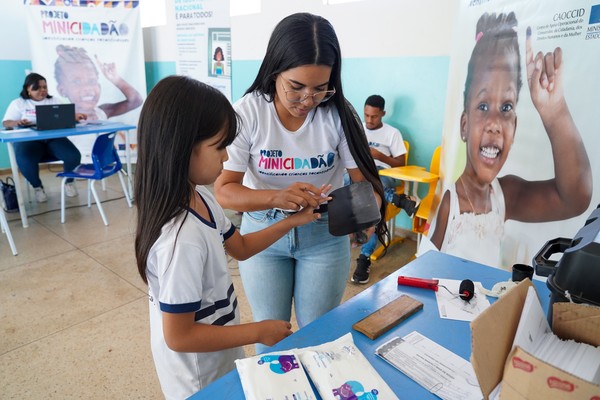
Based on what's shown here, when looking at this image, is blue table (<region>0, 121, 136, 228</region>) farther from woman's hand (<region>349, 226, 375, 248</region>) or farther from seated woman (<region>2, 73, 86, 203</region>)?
woman's hand (<region>349, 226, 375, 248</region>)

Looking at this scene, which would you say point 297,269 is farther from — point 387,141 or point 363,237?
point 387,141

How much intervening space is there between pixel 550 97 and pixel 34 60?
561 cm

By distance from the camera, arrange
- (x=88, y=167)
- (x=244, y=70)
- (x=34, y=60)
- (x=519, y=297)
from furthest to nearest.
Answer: (x=34, y=60), (x=244, y=70), (x=88, y=167), (x=519, y=297)

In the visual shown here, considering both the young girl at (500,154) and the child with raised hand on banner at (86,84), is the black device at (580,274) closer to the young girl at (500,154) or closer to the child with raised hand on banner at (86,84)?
the young girl at (500,154)

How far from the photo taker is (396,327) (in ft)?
3.08

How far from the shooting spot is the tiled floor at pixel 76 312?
5.91ft

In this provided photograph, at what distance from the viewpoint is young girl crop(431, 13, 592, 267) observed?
1.71 metres

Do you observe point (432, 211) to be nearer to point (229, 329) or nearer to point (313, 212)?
point (313, 212)

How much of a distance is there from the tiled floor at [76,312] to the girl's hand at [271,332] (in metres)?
1.11

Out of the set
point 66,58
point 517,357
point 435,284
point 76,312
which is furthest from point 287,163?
point 66,58

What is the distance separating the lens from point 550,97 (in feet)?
5.74

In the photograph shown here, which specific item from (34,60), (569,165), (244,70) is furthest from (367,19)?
(34,60)

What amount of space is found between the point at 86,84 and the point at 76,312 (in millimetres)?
3744

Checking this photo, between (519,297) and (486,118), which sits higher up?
(486,118)
